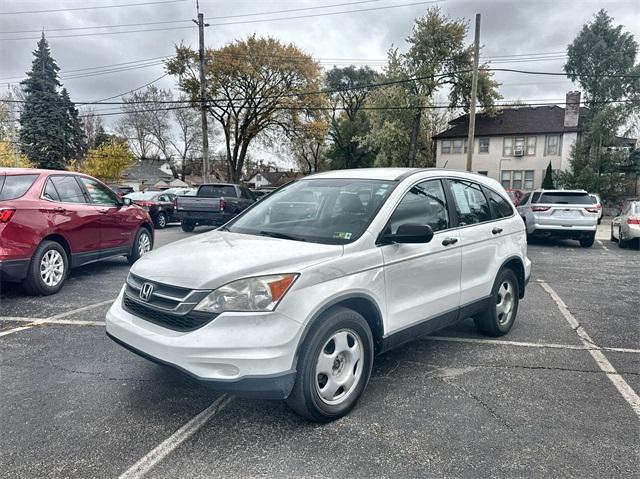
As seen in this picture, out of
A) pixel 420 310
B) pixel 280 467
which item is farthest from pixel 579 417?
pixel 280 467

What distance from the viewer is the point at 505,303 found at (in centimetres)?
480

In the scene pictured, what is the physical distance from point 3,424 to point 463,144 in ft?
135

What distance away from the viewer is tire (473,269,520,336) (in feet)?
14.9

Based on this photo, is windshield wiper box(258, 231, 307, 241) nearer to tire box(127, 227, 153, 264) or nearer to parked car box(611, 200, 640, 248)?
tire box(127, 227, 153, 264)

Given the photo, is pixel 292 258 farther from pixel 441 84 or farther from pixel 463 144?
pixel 463 144

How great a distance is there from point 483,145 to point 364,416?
4012 cm

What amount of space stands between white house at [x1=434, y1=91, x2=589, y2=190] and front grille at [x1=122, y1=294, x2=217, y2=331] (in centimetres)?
3884

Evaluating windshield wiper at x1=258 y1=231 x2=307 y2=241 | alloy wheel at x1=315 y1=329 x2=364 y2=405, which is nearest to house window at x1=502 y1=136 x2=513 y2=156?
windshield wiper at x1=258 y1=231 x2=307 y2=241

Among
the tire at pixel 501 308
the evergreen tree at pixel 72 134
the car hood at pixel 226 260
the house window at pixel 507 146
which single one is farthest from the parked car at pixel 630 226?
the evergreen tree at pixel 72 134

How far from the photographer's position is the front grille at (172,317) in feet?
8.70

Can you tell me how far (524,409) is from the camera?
317cm

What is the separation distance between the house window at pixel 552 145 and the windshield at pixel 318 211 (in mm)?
38622

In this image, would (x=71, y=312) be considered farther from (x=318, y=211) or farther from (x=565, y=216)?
(x=565, y=216)

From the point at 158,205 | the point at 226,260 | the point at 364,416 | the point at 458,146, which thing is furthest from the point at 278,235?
the point at 458,146
